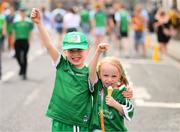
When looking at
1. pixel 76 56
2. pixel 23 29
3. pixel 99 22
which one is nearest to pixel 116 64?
pixel 76 56

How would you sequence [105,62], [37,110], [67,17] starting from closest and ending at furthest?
1. [105,62]
2. [37,110]
3. [67,17]

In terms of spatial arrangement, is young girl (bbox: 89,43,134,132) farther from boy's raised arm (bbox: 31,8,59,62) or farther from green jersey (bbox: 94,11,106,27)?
green jersey (bbox: 94,11,106,27)

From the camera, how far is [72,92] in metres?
4.79

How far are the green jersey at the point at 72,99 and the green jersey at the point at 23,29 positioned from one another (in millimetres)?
A: 9331

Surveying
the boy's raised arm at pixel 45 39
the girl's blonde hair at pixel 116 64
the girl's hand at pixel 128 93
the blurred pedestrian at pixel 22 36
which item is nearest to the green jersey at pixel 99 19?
the blurred pedestrian at pixel 22 36

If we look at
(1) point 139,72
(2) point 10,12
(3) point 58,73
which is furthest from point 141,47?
(3) point 58,73

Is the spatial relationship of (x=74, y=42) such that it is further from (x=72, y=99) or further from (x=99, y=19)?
(x=99, y=19)

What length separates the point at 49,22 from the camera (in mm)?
25234

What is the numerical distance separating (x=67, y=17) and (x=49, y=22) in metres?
3.98

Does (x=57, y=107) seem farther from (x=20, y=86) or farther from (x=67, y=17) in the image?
(x=67, y=17)

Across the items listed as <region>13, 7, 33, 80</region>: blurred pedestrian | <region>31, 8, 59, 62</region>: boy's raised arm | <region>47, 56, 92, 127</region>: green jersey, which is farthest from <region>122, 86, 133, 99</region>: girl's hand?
<region>13, 7, 33, 80</region>: blurred pedestrian

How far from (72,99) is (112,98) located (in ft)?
1.25

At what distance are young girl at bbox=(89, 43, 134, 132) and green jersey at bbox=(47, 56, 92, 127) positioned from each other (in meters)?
0.09

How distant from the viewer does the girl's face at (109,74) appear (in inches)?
183
